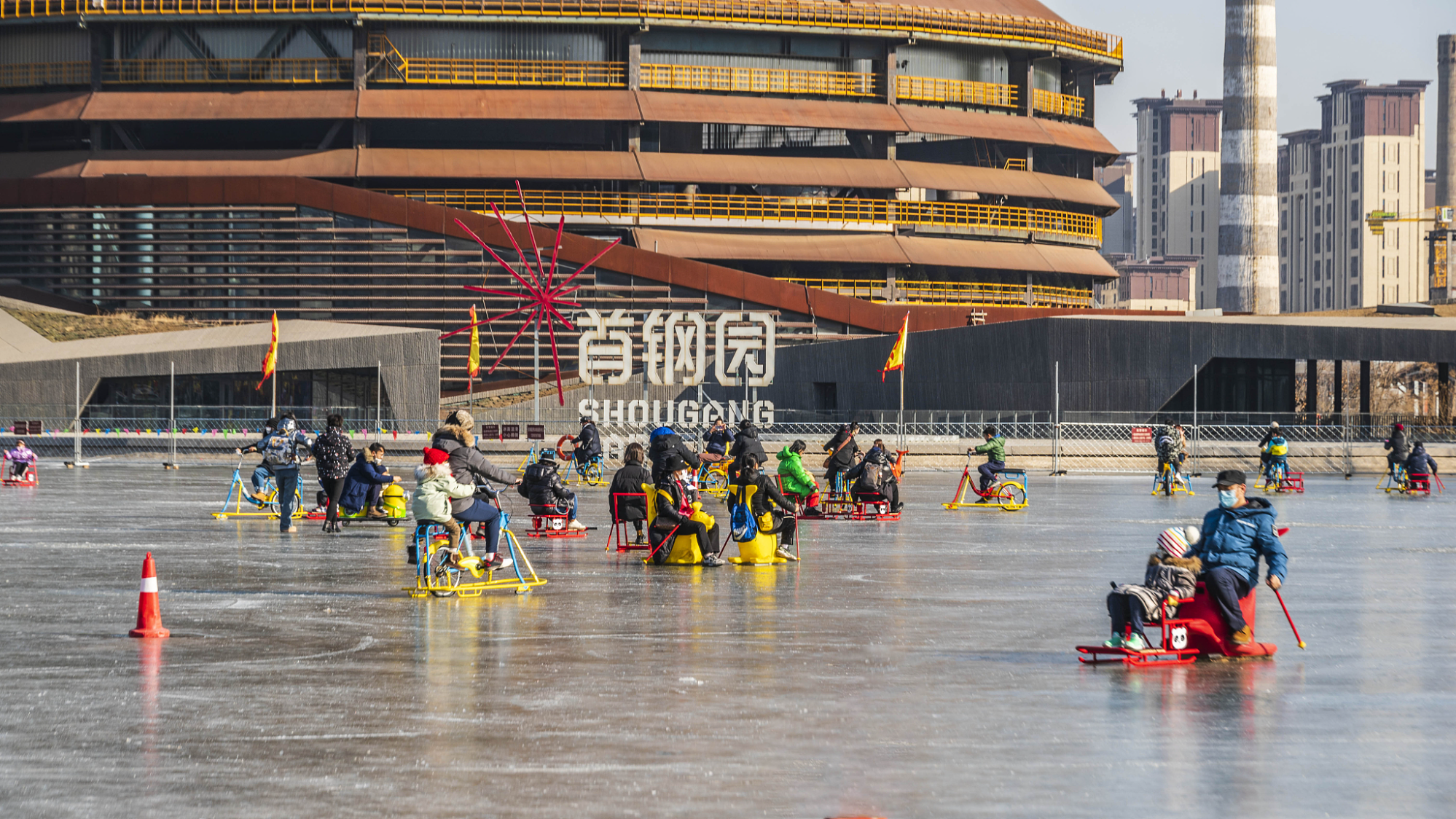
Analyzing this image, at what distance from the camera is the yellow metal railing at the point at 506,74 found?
2923 inches

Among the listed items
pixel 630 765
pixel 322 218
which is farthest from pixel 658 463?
pixel 322 218

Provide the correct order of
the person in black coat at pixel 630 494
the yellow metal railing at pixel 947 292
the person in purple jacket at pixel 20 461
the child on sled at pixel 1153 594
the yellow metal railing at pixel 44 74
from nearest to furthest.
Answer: the child on sled at pixel 1153 594, the person in black coat at pixel 630 494, the person in purple jacket at pixel 20 461, the yellow metal railing at pixel 947 292, the yellow metal railing at pixel 44 74

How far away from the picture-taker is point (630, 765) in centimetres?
880

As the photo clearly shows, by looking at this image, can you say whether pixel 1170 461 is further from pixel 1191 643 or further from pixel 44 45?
pixel 44 45

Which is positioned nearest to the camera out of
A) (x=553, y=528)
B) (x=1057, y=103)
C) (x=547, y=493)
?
(x=547, y=493)

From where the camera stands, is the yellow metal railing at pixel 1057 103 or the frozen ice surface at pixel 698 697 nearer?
the frozen ice surface at pixel 698 697

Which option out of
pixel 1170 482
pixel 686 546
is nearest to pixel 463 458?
pixel 686 546

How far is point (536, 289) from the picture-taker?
6397 cm

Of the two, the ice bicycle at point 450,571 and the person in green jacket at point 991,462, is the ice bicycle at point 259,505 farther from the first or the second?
the person in green jacket at point 991,462

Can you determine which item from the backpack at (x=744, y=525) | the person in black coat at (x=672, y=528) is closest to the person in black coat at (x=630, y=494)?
the person in black coat at (x=672, y=528)

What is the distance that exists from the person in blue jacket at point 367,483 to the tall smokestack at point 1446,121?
171 meters

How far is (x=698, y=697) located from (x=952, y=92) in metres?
71.7

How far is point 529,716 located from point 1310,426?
42.5m

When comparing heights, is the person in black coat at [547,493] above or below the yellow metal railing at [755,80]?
below
